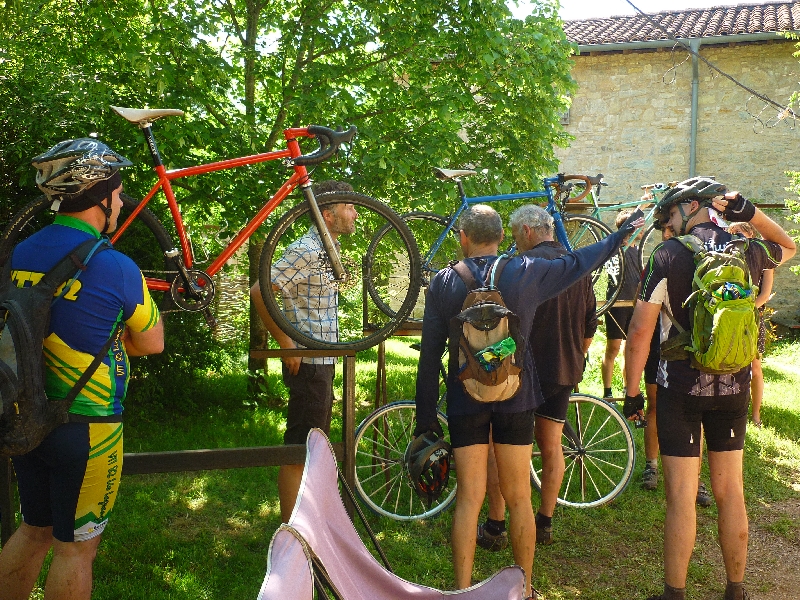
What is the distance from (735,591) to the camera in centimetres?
342

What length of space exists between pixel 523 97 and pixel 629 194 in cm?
1011

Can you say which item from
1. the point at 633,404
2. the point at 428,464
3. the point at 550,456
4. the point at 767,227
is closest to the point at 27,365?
the point at 428,464

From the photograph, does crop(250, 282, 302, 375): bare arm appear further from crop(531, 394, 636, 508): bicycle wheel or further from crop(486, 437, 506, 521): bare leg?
crop(531, 394, 636, 508): bicycle wheel

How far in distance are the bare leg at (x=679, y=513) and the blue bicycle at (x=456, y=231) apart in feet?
5.50

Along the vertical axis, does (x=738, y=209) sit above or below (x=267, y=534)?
above

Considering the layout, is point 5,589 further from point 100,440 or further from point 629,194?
point 629,194

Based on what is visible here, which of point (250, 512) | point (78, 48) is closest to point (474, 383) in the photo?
point (250, 512)

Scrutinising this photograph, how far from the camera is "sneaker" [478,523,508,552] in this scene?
4262mm

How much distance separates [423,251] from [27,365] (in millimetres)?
4233

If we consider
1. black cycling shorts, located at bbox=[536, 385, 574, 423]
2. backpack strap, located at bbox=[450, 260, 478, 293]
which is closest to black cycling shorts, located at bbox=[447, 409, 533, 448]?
backpack strap, located at bbox=[450, 260, 478, 293]

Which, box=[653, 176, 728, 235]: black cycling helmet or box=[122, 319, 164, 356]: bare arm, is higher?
box=[653, 176, 728, 235]: black cycling helmet

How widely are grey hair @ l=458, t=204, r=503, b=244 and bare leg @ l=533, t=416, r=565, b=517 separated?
1.46 metres

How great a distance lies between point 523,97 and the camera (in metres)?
6.79

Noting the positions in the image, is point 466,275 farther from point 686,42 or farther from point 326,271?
point 686,42
